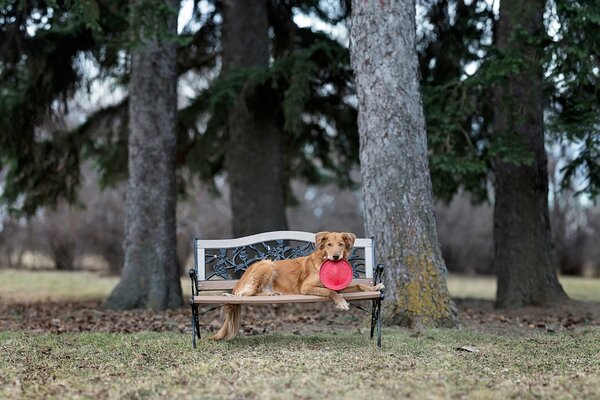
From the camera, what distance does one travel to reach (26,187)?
15.1m

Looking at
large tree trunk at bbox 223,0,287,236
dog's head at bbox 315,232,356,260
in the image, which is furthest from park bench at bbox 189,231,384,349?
large tree trunk at bbox 223,0,287,236

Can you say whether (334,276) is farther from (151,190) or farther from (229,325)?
(151,190)

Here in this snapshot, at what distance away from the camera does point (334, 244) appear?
6.45m

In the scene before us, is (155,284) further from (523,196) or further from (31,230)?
(31,230)

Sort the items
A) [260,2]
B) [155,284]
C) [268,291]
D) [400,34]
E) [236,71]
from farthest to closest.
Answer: [260,2] → [236,71] → [155,284] → [400,34] → [268,291]

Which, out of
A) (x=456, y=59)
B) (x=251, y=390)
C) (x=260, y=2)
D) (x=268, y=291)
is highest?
(x=260, y=2)

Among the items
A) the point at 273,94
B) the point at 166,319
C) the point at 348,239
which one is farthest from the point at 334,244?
the point at 273,94

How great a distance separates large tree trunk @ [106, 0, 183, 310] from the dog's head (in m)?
5.50

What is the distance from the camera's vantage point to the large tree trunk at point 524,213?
11562mm

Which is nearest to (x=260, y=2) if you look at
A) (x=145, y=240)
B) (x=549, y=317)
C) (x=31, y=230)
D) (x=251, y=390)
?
(x=145, y=240)

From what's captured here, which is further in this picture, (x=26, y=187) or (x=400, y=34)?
(x=26, y=187)

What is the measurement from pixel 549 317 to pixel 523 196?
226cm

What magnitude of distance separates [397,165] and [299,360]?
2937mm

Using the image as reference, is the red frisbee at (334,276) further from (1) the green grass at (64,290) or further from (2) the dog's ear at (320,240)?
(1) the green grass at (64,290)
